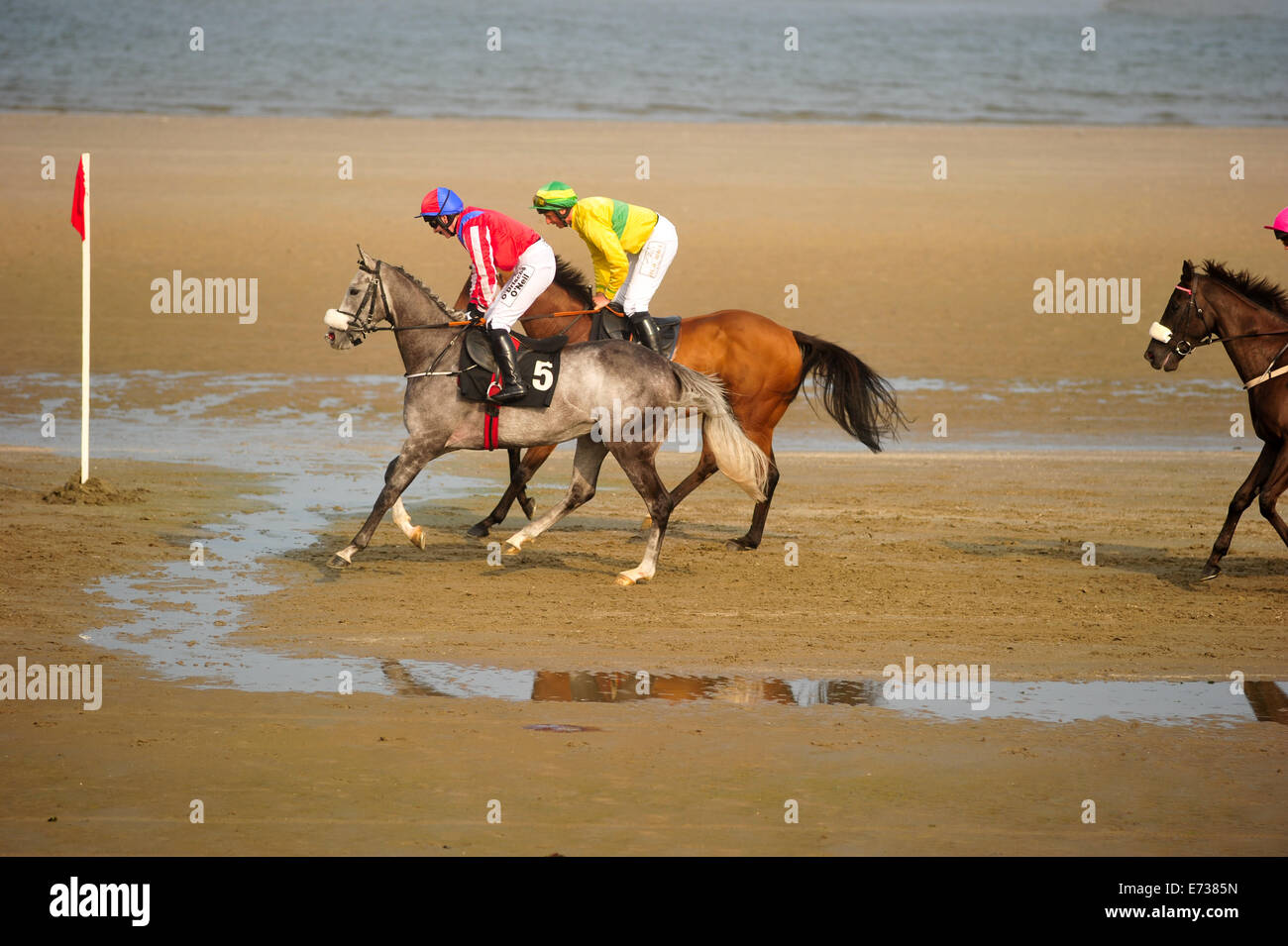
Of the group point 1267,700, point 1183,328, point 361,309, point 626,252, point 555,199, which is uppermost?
point 555,199

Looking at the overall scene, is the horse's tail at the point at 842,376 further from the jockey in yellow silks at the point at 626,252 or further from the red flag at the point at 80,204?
the red flag at the point at 80,204

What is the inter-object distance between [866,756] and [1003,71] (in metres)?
51.5

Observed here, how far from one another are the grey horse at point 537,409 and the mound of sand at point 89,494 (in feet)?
9.65

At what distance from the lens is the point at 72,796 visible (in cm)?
664

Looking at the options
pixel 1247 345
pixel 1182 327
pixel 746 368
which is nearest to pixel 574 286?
pixel 746 368

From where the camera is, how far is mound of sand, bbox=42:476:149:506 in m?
12.6

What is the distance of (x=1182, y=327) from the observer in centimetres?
1124

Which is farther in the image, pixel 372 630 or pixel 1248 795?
pixel 372 630

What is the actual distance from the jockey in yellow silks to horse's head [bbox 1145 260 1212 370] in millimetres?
3368

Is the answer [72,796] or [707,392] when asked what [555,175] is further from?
[72,796]

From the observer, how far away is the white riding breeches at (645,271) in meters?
11.8

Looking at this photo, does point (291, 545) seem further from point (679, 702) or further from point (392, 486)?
point (679, 702)

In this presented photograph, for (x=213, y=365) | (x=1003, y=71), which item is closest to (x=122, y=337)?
(x=213, y=365)

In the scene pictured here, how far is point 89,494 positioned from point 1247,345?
847 cm
